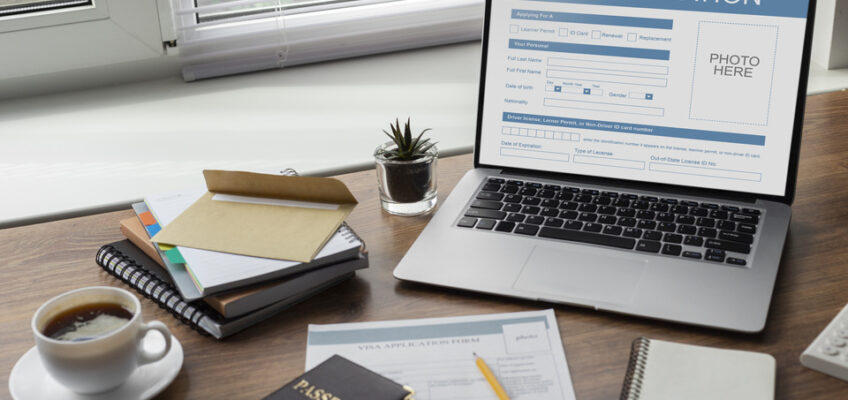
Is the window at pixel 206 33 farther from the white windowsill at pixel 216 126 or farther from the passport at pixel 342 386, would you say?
the passport at pixel 342 386

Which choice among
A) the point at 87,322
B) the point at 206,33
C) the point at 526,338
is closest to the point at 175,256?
the point at 87,322

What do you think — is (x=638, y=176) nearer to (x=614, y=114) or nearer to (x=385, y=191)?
(x=614, y=114)

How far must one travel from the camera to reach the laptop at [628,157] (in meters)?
0.95

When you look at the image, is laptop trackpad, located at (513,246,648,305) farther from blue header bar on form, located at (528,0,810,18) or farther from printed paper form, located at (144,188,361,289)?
blue header bar on form, located at (528,0,810,18)

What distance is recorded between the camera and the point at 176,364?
0.84 metres

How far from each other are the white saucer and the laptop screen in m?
0.51

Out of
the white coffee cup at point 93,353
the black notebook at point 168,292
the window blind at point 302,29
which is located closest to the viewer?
the white coffee cup at point 93,353

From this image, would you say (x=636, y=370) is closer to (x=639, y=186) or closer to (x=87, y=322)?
(x=639, y=186)

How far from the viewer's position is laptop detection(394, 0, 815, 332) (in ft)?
3.11

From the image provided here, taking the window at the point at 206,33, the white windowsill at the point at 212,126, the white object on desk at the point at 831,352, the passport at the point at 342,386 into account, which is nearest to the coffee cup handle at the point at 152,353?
the passport at the point at 342,386

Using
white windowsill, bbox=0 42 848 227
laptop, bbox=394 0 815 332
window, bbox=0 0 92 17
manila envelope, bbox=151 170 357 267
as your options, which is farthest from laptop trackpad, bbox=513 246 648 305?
window, bbox=0 0 92 17

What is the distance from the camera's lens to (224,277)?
90cm

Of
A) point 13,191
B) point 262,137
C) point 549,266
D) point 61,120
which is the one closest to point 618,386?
point 549,266

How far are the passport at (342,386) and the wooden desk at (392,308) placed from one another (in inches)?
1.5
